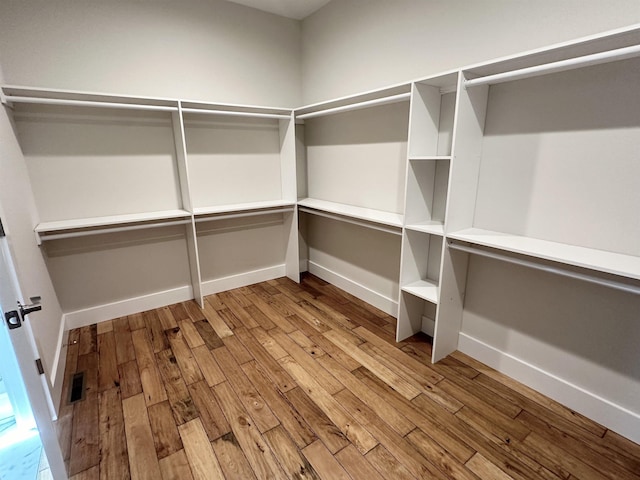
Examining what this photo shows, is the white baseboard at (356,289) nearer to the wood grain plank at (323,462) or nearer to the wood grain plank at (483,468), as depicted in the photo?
the wood grain plank at (483,468)

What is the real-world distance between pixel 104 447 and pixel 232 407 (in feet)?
2.11

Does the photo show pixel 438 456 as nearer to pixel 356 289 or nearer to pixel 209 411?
pixel 209 411

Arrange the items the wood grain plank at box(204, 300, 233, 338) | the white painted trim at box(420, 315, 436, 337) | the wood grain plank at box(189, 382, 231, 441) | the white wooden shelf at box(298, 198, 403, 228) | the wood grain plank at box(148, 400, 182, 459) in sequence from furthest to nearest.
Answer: the wood grain plank at box(204, 300, 233, 338), the white painted trim at box(420, 315, 436, 337), the white wooden shelf at box(298, 198, 403, 228), the wood grain plank at box(189, 382, 231, 441), the wood grain plank at box(148, 400, 182, 459)

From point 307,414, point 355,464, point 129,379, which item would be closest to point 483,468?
point 355,464

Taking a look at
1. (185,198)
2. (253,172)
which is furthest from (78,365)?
(253,172)

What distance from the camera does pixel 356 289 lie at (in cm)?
323

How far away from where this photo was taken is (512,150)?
6.10 ft

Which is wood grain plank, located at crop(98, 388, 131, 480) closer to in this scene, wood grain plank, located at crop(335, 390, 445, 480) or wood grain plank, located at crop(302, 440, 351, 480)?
wood grain plank, located at crop(302, 440, 351, 480)

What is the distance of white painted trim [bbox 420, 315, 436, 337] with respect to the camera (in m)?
2.52

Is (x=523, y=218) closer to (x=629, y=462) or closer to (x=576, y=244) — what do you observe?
(x=576, y=244)

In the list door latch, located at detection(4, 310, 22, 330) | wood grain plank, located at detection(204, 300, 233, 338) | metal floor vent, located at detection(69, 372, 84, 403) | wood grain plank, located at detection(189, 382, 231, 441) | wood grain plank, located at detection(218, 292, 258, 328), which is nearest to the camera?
door latch, located at detection(4, 310, 22, 330)

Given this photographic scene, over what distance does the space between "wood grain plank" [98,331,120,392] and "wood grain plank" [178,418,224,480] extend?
71 cm

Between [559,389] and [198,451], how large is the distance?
6.68 ft

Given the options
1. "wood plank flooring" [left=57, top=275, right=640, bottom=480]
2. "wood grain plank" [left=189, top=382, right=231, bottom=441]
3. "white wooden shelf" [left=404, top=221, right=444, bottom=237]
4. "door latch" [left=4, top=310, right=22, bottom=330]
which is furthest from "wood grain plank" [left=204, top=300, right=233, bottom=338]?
"white wooden shelf" [left=404, top=221, right=444, bottom=237]
